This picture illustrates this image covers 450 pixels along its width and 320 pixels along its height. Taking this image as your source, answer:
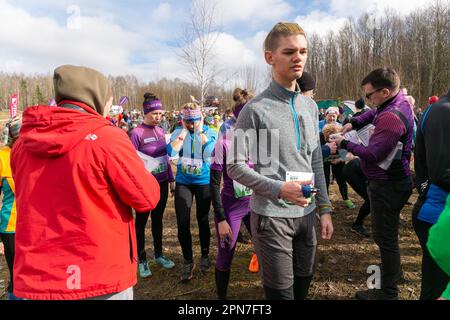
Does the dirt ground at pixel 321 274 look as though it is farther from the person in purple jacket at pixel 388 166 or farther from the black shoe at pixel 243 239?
the person in purple jacket at pixel 388 166

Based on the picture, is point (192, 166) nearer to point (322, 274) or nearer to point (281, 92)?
point (281, 92)

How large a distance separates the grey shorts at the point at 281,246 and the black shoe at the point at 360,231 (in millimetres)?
3142

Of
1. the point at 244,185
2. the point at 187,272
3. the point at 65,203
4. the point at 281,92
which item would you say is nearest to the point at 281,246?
the point at 244,185

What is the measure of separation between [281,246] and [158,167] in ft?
7.81

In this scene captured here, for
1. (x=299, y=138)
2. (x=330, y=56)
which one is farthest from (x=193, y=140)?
(x=330, y=56)

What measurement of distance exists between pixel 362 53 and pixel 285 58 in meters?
41.0

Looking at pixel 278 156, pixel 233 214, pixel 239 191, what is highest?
pixel 278 156

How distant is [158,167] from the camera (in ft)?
12.5

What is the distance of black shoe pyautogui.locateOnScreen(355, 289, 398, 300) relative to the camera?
2.89 metres

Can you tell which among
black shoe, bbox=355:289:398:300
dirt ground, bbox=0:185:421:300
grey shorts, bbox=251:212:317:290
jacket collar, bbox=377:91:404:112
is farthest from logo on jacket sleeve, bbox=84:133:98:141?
black shoe, bbox=355:289:398:300

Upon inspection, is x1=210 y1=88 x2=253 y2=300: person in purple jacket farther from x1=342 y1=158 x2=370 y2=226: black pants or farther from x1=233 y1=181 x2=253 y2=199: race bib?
x1=342 y1=158 x2=370 y2=226: black pants
